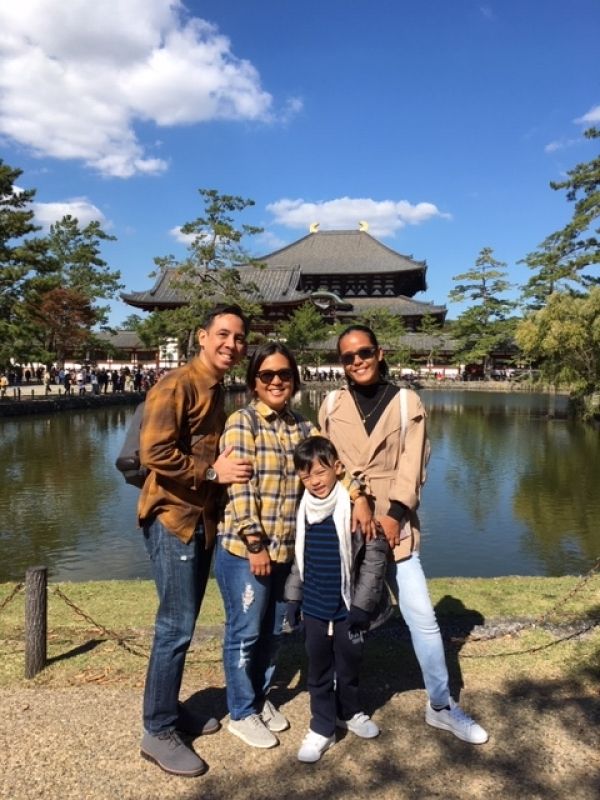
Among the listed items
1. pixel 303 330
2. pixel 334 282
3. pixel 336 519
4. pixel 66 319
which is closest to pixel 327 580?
pixel 336 519

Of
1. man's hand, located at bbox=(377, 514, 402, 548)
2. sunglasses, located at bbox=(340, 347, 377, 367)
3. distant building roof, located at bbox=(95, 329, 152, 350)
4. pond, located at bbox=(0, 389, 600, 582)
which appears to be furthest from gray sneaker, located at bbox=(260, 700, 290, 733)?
distant building roof, located at bbox=(95, 329, 152, 350)

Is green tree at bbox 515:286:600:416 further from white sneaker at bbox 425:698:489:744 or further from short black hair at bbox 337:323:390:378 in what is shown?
white sneaker at bbox 425:698:489:744

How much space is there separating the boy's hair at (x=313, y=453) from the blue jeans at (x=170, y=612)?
472 mm

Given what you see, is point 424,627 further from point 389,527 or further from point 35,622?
point 35,622

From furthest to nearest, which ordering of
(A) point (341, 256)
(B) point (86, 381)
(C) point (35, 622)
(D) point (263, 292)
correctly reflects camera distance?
1. (A) point (341, 256)
2. (D) point (263, 292)
3. (B) point (86, 381)
4. (C) point (35, 622)

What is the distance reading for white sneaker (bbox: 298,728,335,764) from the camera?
248 centimetres

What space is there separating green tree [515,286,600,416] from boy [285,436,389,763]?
18.8m

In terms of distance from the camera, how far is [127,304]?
43.9 m

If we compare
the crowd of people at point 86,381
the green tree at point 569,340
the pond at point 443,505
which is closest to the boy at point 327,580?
the pond at point 443,505

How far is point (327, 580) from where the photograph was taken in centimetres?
254

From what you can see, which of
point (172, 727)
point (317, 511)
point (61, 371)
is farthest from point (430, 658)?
point (61, 371)

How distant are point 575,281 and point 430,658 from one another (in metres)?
23.7

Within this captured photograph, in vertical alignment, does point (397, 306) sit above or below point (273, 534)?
above

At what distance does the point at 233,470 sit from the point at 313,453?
0.32 metres
